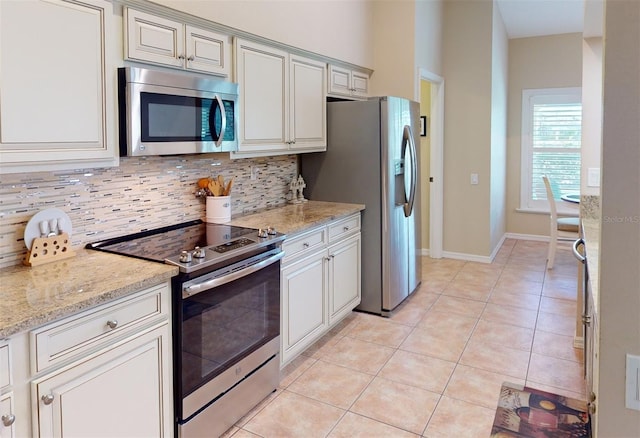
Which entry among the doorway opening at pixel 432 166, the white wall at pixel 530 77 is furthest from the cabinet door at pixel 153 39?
the white wall at pixel 530 77

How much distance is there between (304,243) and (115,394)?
1.49m

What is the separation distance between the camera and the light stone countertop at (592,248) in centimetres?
177

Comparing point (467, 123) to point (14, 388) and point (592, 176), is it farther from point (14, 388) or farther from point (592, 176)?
point (14, 388)

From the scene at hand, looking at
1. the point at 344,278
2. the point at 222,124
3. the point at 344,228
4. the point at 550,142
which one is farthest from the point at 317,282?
the point at 550,142

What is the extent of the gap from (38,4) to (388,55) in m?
3.24

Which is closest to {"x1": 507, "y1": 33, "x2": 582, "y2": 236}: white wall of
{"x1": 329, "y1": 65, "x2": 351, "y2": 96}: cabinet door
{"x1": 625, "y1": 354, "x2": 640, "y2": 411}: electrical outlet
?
{"x1": 329, "y1": 65, "x2": 351, "y2": 96}: cabinet door

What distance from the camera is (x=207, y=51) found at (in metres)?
2.56

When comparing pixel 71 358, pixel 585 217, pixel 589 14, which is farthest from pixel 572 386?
pixel 71 358

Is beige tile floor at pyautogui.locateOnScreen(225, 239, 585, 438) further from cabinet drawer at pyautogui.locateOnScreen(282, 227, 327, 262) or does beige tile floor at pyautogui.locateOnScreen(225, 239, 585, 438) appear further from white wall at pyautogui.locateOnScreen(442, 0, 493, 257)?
white wall at pyautogui.locateOnScreen(442, 0, 493, 257)

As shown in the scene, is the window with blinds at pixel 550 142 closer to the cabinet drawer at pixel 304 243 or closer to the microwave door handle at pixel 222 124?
the cabinet drawer at pixel 304 243

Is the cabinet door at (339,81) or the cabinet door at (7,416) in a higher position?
the cabinet door at (339,81)

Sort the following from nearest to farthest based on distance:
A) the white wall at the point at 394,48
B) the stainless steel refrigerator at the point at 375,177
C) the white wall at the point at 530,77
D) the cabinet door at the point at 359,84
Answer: the stainless steel refrigerator at the point at 375,177 → the cabinet door at the point at 359,84 → the white wall at the point at 394,48 → the white wall at the point at 530,77

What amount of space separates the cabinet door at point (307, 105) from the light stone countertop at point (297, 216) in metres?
0.44

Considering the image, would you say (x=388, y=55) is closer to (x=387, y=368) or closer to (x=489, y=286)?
(x=489, y=286)
